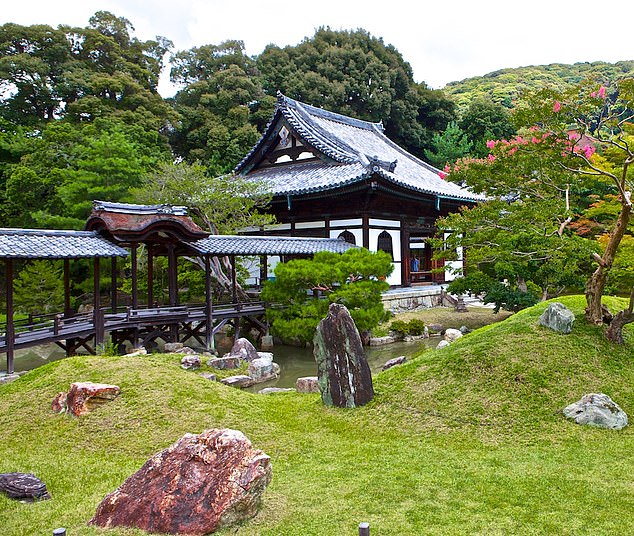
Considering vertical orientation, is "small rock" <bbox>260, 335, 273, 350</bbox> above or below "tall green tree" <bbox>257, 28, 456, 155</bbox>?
below

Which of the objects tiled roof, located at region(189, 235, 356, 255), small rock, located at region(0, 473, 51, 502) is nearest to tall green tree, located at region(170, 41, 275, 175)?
tiled roof, located at region(189, 235, 356, 255)

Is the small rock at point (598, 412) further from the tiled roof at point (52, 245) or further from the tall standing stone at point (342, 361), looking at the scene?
the tiled roof at point (52, 245)

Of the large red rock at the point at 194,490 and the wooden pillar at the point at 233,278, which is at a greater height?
the wooden pillar at the point at 233,278

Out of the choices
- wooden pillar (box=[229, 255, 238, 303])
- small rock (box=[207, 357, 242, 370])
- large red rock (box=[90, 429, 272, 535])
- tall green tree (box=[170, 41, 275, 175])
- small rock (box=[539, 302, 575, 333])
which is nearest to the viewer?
large red rock (box=[90, 429, 272, 535])

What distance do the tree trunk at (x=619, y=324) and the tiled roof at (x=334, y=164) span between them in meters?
11.1

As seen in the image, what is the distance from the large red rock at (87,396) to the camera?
718 centimetres

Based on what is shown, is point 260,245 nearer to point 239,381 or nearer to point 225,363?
point 225,363

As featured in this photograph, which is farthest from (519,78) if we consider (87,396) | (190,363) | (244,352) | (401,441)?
(87,396)

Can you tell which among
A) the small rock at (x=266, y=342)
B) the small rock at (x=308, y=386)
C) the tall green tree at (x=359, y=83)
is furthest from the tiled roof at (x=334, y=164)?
the tall green tree at (x=359, y=83)

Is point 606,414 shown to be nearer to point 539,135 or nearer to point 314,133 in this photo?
point 539,135

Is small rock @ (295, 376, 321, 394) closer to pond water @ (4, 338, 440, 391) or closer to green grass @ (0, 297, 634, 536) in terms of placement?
green grass @ (0, 297, 634, 536)

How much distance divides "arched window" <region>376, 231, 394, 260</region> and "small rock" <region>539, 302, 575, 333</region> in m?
12.7

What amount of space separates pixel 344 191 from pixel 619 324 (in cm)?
1261

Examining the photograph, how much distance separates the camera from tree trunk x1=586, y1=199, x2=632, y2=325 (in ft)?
25.8
